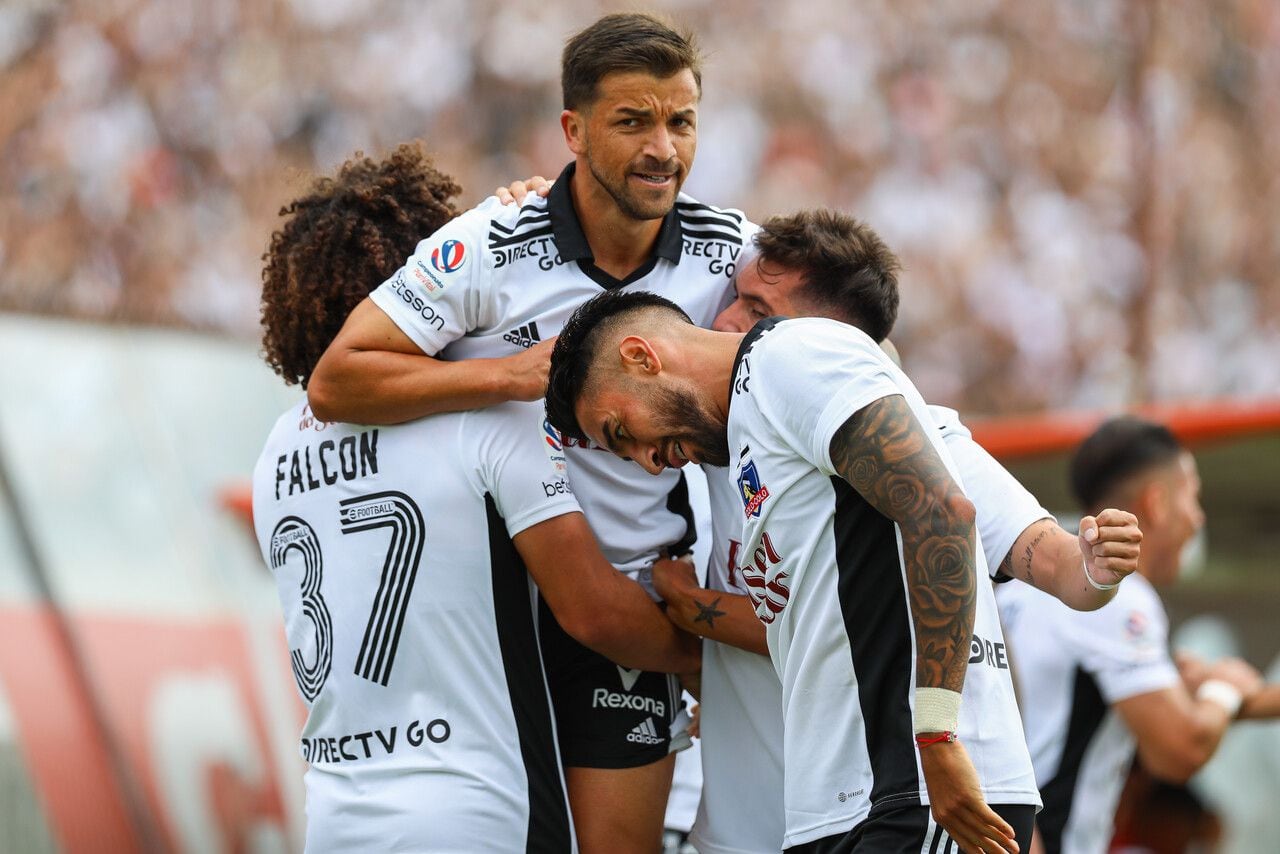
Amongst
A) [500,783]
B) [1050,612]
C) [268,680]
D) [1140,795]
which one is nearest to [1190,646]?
[1140,795]

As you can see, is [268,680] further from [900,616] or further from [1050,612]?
[900,616]

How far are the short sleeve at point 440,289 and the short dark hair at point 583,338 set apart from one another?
452 mm

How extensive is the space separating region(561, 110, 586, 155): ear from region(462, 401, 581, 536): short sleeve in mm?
710

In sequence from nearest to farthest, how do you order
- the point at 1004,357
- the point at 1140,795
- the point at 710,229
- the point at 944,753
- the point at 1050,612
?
the point at 944,753 → the point at 710,229 → the point at 1050,612 → the point at 1140,795 → the point at 1004,357

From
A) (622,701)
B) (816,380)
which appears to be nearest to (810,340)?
(816,380)

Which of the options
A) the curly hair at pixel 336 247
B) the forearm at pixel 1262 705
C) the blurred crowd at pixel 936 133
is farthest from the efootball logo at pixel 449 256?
the blurred crowd at pixel 936 133

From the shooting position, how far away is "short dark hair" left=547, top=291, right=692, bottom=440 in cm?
315

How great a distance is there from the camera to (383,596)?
3408mm

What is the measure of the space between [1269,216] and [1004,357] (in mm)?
2469

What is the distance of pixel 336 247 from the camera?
12.2 feet

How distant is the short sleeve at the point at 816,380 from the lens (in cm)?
275

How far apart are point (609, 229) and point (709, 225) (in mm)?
272

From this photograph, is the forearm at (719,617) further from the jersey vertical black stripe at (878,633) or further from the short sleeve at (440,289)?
the short sleeve at (440,289)

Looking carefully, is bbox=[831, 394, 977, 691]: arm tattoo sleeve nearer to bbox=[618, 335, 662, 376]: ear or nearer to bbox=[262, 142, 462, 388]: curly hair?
bbox=[618, 335, 662, 376]: ear
